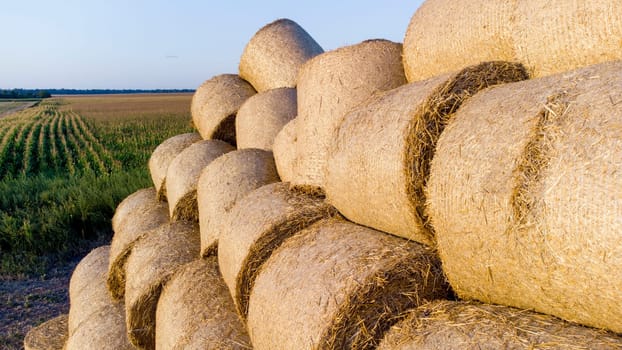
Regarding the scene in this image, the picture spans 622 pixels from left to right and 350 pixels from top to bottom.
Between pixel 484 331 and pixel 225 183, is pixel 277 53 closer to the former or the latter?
pixel 225 183

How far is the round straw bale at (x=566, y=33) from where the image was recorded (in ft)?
6.84

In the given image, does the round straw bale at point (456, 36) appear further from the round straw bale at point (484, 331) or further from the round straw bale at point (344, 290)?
the round straw bale at point (484, 331)

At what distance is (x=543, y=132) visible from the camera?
66.7 inches

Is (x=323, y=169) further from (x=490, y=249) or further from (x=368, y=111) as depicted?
(x=490, y=249)

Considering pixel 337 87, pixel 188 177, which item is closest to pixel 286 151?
pixel 337 87

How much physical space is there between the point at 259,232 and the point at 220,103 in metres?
2.27

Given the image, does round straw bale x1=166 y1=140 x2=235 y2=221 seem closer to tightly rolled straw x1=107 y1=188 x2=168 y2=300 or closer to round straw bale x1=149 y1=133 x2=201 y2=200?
tightly rolled straw x1=107 y1=188 x2=168 y2=300

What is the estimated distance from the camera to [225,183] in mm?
3709

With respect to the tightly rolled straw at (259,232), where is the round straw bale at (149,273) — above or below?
below

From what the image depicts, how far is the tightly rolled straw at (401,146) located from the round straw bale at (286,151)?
2.85 ft

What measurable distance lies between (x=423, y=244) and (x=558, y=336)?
78 cm

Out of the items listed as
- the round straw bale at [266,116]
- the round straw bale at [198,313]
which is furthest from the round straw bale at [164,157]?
the round straw bale at [198,313]

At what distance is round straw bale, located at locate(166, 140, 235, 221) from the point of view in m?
4.27

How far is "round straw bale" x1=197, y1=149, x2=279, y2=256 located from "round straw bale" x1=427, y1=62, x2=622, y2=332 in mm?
1781
